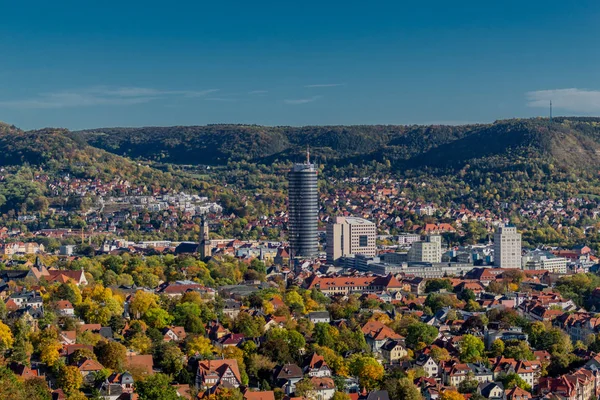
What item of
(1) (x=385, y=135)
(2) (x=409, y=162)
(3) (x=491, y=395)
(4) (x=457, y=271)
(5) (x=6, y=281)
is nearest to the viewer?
(3) (x=491, y=395)

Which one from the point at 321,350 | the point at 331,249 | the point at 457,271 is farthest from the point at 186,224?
the point at 321,350

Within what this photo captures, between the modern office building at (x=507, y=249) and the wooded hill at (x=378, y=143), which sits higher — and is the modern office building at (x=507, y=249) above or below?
below

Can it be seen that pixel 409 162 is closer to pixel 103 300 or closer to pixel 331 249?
pixel 331 249

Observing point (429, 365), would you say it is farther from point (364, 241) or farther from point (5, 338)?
point (364, 241)

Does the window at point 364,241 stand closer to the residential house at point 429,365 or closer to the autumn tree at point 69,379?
the residential house at point 429,365

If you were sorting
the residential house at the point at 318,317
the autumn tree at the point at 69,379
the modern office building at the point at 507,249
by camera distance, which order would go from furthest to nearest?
the modern office building at the point at 507,249 < the residential house at the point at 318,317 < the autumn tree at the point at 69,379

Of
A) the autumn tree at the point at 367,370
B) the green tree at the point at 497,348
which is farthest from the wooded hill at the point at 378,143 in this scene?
the autumn tree at the point at 367,370
